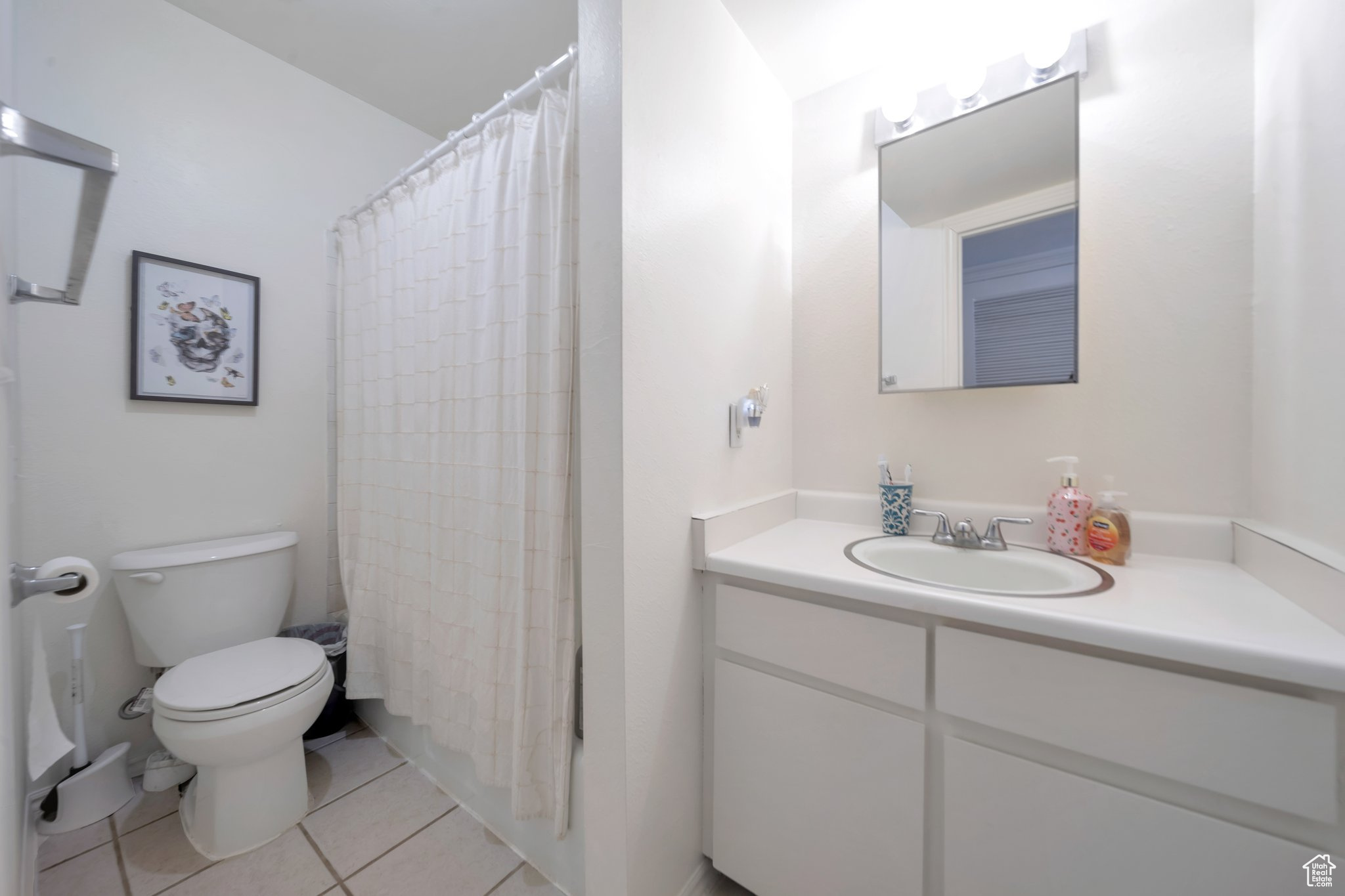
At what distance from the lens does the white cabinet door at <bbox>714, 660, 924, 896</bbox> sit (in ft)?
2.77

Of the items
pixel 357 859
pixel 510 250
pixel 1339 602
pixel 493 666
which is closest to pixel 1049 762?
pixel 1339 602

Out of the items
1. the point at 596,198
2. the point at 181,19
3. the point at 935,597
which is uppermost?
the point at 181,19

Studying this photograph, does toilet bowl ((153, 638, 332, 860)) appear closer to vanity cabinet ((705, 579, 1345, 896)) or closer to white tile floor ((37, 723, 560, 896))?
white tile floor ((37, 723, 560, 896))

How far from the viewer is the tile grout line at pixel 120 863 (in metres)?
1.11

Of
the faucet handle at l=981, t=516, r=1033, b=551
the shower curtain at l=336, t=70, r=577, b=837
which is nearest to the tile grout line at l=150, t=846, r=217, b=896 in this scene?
the shower curtain at l=336, t=70, r=577, b=837

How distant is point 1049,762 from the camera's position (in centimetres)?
72

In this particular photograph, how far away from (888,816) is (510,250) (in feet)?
4.81

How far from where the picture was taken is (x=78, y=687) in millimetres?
1287

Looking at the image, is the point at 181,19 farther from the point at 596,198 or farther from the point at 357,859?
the point at 357,859

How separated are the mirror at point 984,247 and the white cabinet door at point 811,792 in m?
0.86

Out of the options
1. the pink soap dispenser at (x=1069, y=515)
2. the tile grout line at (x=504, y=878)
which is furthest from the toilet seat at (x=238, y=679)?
the pink soap dispenser at (x=1069, y=515)

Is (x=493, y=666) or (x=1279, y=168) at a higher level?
(x=1279, y=168)

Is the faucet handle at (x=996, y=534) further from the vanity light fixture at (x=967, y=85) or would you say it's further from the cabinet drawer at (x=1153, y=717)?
the vanity light fixture at (x=967, y=85)

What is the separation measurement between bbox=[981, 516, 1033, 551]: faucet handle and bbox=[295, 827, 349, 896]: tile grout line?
5.83 feet
